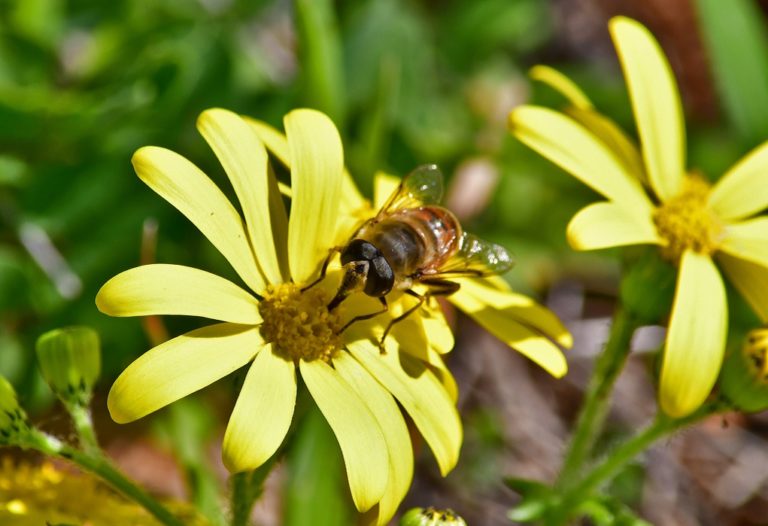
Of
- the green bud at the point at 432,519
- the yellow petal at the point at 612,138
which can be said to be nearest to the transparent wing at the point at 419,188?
the yellow petal at the point at 612,138

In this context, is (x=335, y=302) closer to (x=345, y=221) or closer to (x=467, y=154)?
(x=345, y=221)

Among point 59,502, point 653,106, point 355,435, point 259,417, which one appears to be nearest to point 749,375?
point 653,106

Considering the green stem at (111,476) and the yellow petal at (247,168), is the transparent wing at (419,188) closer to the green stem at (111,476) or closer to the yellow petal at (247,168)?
the yellow petal at (247,168)

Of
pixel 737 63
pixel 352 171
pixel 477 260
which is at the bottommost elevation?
pixel 477 260

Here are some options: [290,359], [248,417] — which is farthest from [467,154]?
[248,417]

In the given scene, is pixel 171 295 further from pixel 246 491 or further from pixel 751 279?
pixel 751 279

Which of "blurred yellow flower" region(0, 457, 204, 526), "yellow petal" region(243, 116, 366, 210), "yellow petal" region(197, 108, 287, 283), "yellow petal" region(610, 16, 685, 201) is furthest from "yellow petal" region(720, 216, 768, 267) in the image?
"blurred yellow flower" region(0, 457, 204, 526)
